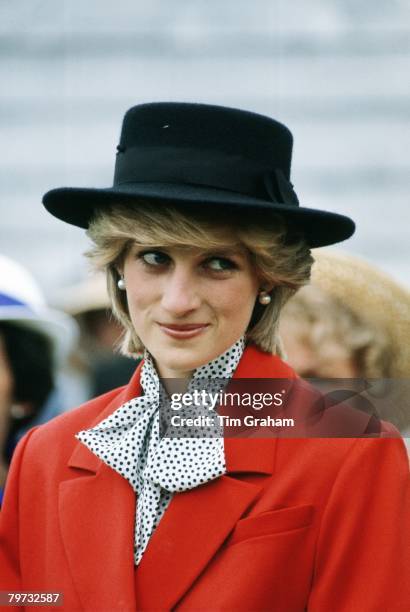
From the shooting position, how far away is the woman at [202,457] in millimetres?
1647

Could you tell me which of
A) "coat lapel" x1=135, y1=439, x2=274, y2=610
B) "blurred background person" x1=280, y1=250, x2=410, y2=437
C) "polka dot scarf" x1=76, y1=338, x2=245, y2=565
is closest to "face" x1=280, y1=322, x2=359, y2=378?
"blurred background person" x1=280, y1=250, x2=410, y2=437

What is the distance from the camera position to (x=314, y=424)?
1767 millimetres

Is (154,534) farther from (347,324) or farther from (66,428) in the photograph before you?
(347,324)

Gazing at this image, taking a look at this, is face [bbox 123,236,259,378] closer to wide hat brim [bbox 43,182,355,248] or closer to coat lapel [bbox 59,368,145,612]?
wide hat brim [bbox 43,182,355,248]

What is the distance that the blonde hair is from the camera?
173 centimetres

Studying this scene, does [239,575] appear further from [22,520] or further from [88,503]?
[22,520]

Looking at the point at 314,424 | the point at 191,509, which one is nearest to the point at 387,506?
the point at 314,424

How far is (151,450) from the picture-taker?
72.7 inches

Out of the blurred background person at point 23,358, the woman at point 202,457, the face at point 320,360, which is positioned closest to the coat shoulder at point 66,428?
the woman at point 202,457

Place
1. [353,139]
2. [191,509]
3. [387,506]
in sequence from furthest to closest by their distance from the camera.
Answer: [353,139] → [191,509] → [387,506]

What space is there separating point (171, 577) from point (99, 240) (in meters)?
0.68

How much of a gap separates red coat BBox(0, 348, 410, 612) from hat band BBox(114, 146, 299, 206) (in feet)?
1.16

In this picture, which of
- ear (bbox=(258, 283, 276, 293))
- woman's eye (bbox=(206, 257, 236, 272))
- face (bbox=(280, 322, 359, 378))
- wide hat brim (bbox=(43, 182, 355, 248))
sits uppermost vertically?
wide hat brim (bbox=(43, 182, 355, 248))

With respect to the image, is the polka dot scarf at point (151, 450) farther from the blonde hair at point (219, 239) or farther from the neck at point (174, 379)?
the blonde hair at point (219, 239)
